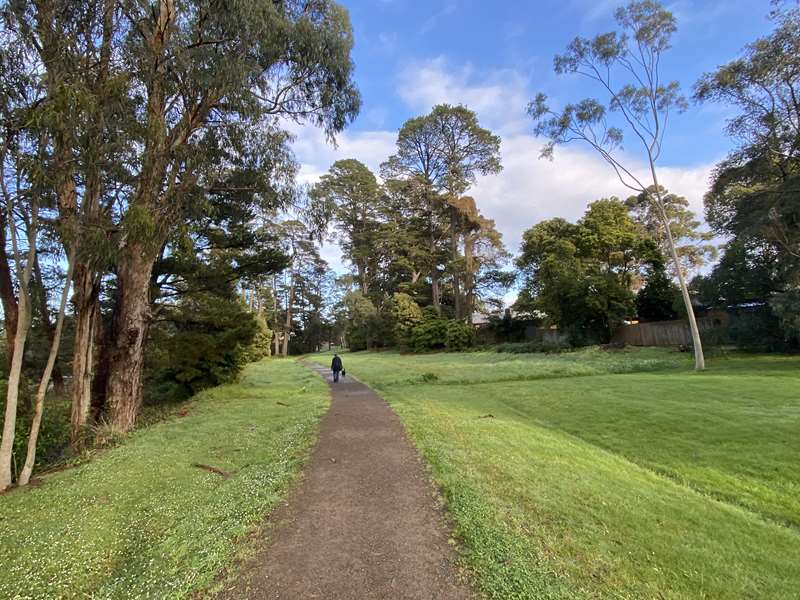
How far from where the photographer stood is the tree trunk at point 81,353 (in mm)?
7668

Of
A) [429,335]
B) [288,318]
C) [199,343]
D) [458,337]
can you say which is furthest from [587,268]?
[288,318]

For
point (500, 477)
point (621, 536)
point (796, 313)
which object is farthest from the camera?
point (796, 313)

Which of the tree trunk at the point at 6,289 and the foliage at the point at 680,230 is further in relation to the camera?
the foliage at the point at 680,230

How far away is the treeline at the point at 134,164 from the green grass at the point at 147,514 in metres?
1.61

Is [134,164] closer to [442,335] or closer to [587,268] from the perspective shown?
[587,268]

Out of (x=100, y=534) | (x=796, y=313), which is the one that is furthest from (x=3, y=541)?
(x=796, y=313)

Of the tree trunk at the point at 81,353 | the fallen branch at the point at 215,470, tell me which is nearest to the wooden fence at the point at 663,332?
the fallen branch at the point at 215,470

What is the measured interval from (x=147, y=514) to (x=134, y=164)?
6187 millimetres

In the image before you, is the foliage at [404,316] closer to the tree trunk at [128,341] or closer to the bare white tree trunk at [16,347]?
the tree trunk at [128,341]

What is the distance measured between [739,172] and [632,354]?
378 inches

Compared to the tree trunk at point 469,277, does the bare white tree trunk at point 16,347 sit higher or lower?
lower

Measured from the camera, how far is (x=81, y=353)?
25.3ft

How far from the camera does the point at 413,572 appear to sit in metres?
2.82

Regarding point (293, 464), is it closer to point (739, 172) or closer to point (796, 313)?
point (796, 313)
